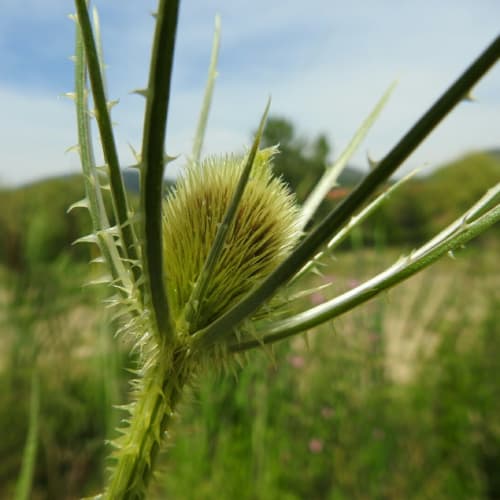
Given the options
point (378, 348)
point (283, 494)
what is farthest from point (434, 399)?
point (283, 494)

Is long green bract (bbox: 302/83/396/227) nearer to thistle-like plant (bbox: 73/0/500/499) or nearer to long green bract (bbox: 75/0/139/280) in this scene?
thistle-like plant (bbox: 73/0/500/499)

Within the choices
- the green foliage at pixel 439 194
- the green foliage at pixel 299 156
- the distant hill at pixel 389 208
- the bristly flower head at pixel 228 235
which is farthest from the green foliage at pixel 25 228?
the green foliage at pixel 439 194

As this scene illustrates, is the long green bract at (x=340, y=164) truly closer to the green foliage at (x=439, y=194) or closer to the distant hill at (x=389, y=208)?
the distant hill at (x=389, y=208)

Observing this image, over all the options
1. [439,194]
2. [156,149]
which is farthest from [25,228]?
[439,194]

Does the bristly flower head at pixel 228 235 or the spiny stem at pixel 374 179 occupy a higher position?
the spiny stem at pixel 374 179

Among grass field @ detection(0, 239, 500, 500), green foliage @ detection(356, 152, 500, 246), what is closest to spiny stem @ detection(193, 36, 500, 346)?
grass field @ detection(0, 239, 500, 500)

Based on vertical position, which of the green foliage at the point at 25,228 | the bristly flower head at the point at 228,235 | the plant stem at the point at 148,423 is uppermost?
the bristly flower head at the point at 228,235

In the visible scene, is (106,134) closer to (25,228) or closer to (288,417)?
(288,417)

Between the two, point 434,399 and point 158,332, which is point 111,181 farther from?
point 434,399
